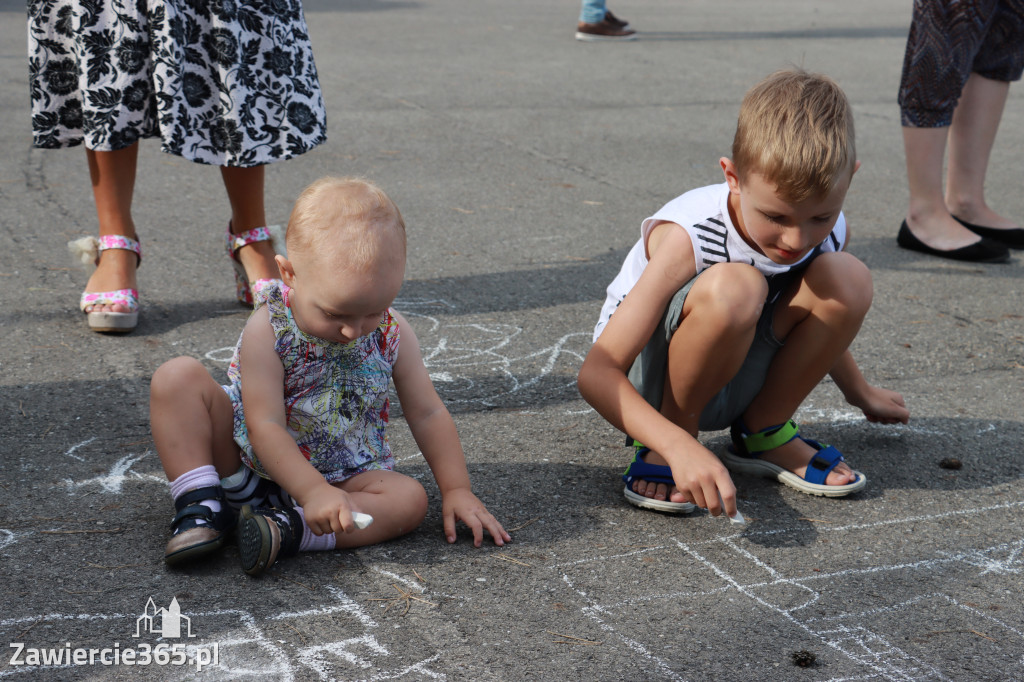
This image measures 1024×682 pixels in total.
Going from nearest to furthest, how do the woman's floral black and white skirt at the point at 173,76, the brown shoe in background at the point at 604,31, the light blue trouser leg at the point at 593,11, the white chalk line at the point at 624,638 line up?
the white chalk line at the point at 624,638 → the woman's floral black and white skirt at the point at 173,76 → the light blue trouser leg at the point at 593,11 → the brown shoe in background at the point at 604,31

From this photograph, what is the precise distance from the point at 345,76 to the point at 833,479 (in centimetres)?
572

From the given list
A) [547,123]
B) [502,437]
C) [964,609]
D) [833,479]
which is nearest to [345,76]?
[547,123]

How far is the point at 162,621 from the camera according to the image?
6.00ft

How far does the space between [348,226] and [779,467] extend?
1155mm

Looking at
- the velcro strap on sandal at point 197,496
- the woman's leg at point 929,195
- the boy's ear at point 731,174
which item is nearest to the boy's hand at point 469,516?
the velcro strap on sandal at point 197,496

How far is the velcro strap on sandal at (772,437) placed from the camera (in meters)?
2.47

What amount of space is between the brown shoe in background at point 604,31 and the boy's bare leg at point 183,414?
8192mm

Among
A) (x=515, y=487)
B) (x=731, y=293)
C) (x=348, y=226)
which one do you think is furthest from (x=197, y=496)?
(x=731, y=293)

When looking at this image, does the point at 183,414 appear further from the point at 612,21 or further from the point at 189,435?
the point at 612,21

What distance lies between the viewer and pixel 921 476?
2547 millimetres

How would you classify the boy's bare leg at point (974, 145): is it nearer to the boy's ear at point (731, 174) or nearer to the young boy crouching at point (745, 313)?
the young boy crouching at point (745, 313)

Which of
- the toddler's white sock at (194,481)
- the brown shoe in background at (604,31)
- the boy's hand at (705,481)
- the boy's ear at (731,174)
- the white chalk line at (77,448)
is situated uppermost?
→ the boy's ear at (731,174)

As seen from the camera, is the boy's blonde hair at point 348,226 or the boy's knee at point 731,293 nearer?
the boy's blonde hair at point 348,226

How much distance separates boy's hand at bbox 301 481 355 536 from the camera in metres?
1.96
